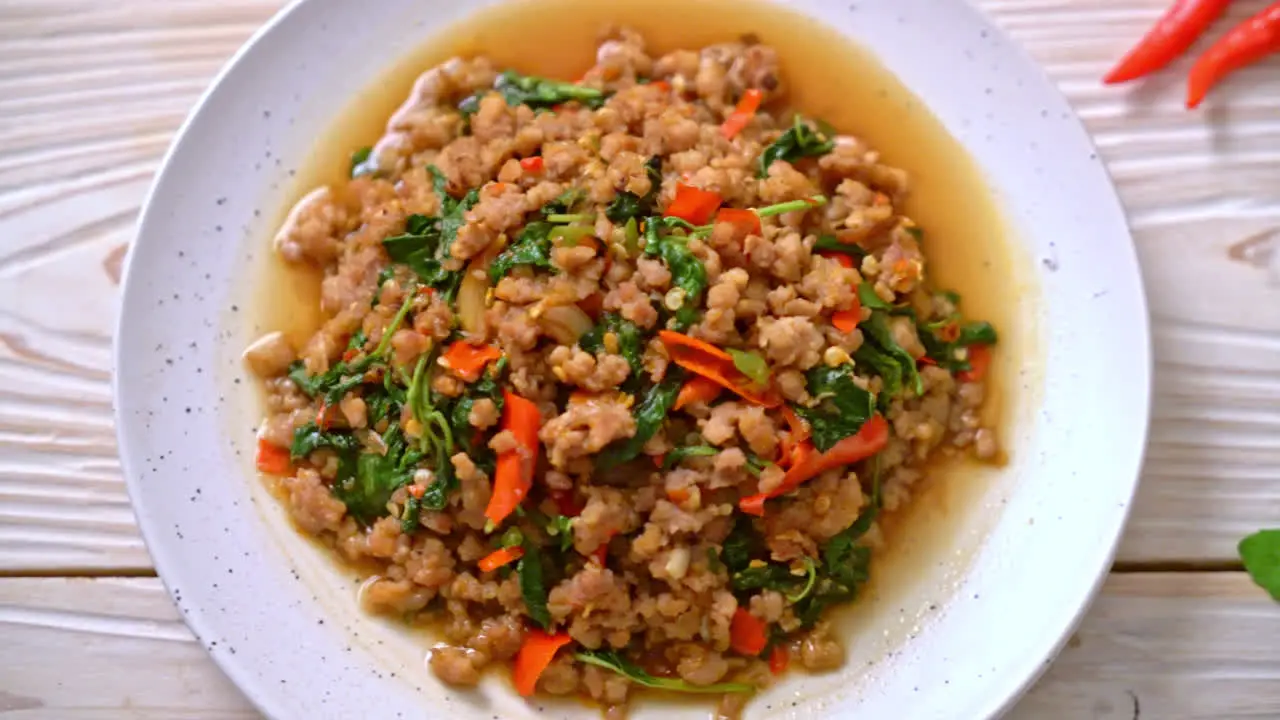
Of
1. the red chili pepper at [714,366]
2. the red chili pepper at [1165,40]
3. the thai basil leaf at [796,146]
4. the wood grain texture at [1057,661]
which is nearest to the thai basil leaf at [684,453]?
the red chili pepper at [714,366]

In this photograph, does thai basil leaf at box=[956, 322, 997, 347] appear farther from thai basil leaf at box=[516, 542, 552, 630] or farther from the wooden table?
thai basil leaf at box=[516, 542, 552, 630]

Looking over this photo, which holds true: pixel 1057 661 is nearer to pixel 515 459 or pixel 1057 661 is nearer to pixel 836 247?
pixel 836 247

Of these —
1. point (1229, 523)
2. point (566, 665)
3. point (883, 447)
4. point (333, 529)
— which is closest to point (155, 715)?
point (333, 529)

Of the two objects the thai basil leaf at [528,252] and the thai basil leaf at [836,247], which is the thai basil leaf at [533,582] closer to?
the thai basil leaf at [528,252]

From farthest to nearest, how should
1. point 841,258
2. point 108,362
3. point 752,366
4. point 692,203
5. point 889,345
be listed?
point 108,362, point 841,258, point 889,345, point 692,203, point 752,366

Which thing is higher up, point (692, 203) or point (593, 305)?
point (692, 203)

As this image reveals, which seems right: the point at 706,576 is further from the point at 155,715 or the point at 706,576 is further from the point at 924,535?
the point at 155,715

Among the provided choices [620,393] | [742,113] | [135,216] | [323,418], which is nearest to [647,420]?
[620,393]
